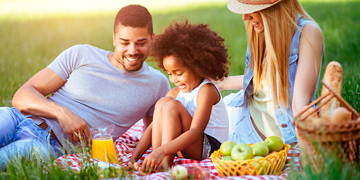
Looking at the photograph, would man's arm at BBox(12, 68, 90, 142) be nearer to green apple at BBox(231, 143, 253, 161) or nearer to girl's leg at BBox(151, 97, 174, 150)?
girl's leg at BBox(151, 97, 174, 150)

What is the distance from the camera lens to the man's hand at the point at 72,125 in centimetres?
265

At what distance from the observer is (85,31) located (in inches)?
336

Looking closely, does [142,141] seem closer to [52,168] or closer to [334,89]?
[52,168]

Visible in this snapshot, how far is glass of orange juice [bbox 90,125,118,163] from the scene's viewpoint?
2473 millimetres

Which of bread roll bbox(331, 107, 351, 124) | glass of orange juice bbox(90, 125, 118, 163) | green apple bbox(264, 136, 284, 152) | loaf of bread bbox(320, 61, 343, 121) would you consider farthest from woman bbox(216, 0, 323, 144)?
glass of orange juice bbox(90, 125, 118, 163)

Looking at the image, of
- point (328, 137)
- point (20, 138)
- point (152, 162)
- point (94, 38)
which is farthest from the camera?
point (94, 38)

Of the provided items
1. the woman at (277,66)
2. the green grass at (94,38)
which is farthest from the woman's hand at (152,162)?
the green grass at (94,38)

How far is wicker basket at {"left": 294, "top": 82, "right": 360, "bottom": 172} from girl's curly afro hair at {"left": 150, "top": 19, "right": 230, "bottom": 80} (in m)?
0.99

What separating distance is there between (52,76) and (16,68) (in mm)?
3877

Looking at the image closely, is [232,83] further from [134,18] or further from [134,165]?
[134,165]

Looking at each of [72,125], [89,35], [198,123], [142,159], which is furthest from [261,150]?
[89,35]

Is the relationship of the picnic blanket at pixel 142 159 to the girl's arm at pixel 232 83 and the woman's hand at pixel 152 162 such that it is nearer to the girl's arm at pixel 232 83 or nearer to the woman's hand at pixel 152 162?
the woman's hand at pixel 152 162

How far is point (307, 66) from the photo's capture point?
7.16ft

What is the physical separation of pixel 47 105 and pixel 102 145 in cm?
62
